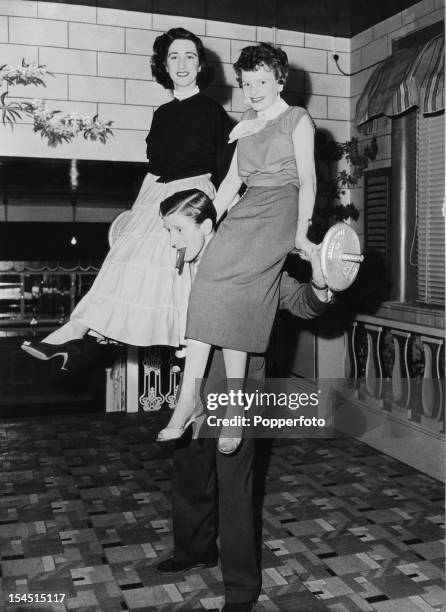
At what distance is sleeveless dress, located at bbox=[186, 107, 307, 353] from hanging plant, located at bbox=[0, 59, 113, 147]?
2708 mm

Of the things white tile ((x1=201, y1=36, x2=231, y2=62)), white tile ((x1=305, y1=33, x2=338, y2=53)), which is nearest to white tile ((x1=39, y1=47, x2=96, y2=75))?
white tile ((x1=201, y1=36, x2=231, y2=62))

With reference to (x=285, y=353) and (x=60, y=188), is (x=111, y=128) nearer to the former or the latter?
(x=60, y=188)

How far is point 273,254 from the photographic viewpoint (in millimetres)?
2158

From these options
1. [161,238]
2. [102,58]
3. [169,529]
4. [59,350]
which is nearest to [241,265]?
[161,238]

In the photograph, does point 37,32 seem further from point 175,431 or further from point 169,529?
point 175,431

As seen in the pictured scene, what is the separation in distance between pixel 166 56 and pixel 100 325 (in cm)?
98

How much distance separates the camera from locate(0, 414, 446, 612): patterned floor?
2.98 meters

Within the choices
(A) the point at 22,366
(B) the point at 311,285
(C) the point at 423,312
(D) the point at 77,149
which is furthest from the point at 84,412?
(B) the point at 311,285

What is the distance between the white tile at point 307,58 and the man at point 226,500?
3.20 meters

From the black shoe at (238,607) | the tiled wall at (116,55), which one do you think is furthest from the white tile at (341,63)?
the black shoe at (238,607)

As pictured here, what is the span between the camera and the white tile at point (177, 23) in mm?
4734

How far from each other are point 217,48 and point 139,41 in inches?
21.8

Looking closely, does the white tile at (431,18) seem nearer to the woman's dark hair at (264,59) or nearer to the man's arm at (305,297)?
the woman's dark hair at (264,59)

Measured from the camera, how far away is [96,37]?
464cm
